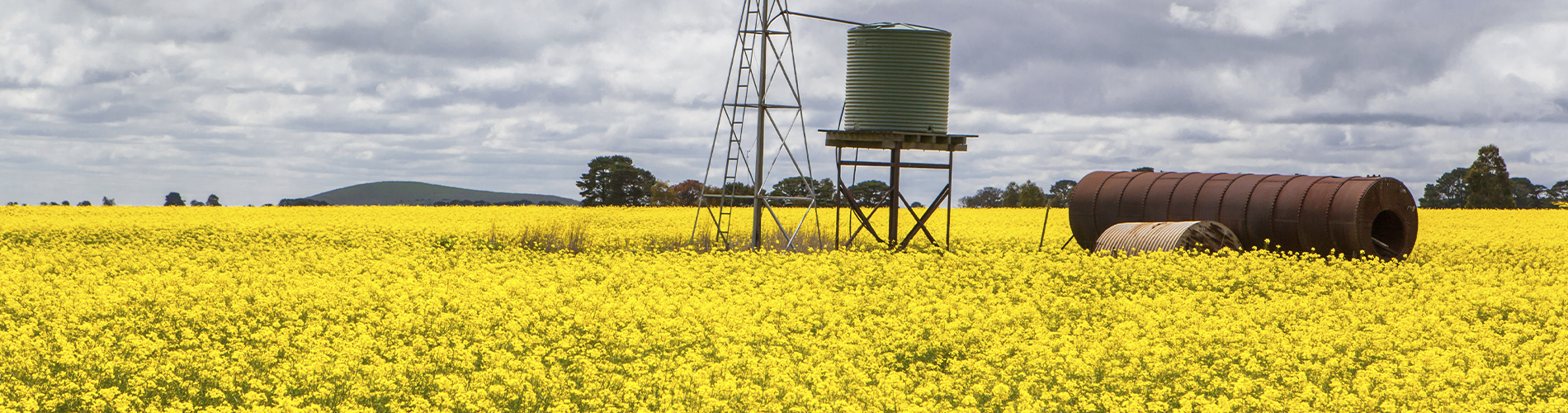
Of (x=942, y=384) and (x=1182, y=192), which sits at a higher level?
(x=1182, y=192)

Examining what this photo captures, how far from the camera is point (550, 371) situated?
371 inches

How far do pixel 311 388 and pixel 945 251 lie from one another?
14.4 meters

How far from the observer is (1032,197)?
200 feet

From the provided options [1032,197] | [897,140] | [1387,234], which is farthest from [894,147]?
[1032,197]

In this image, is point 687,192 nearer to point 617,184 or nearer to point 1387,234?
point 617,184

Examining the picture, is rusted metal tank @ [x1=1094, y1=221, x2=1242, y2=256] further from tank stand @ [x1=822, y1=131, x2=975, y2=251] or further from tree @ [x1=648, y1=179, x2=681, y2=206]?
tree @ [x1=648, y1=179, x2=681, y2=206]

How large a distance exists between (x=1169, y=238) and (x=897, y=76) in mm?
6103

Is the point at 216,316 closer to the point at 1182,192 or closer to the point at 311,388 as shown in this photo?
the point at 311,388

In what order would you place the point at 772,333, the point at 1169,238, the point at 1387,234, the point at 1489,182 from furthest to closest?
the point at 1489,182, the point at 1387,234, the point at 1169,238, the point at 772,333

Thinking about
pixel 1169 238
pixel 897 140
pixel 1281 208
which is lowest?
pixel 1169 238

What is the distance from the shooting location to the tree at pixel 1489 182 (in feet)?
197

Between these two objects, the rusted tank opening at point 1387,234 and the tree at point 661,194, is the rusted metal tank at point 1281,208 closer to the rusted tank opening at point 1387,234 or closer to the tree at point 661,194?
the rusted tank opening at point 1387,234

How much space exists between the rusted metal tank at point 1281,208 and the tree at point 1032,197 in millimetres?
36380

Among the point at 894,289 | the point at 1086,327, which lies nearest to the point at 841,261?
the point at 894,289
